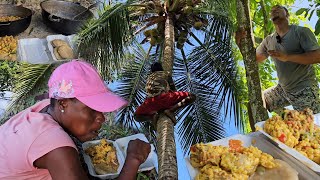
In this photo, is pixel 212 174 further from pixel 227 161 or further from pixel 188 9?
pixel 188 9

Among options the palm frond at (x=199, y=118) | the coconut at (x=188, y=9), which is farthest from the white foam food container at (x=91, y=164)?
the coconut at (x=188, y=9)

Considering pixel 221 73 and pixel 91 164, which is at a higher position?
pixel 91 164

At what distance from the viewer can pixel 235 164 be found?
99.1 inches

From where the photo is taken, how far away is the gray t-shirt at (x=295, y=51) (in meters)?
6.04

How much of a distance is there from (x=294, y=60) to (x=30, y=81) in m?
3.80

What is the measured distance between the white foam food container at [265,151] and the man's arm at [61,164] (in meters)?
0.72

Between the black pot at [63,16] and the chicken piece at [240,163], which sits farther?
the black pot at [63,16]

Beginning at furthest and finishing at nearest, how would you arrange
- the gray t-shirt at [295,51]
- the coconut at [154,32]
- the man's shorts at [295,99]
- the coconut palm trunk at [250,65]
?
the coconut at [154,32]
the man's shorts at [295,99]
the gray t-shirt at [295,51]
the coconut palm trunk at [250,65]

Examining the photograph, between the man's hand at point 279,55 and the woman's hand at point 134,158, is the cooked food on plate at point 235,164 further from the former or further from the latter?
the man's hand at point 279,55

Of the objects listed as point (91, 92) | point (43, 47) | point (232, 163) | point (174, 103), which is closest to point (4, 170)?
point (91, 92)

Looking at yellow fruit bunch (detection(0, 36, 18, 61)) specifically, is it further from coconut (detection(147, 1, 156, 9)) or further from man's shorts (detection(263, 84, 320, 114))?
man's shorts (detection(263, 84, 320, 114))

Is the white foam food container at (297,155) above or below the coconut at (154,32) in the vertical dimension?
above

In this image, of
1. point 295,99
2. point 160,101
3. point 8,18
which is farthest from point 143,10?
point 160,101

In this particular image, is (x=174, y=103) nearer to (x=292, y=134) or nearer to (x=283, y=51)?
(x=292, y=134)
